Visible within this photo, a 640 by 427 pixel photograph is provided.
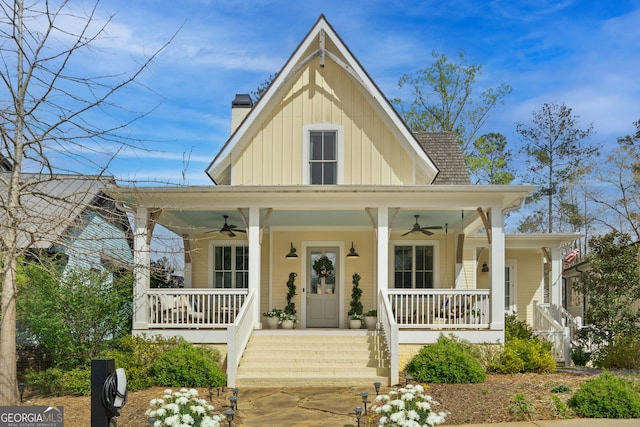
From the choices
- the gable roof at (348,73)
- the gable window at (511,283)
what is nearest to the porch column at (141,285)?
the gable roof at (348,73)

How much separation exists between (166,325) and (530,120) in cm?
2894

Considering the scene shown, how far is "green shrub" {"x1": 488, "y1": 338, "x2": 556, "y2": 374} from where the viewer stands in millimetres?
13477

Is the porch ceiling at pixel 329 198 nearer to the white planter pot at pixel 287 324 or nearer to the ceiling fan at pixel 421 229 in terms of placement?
the ceiling fan at pixel 421 229

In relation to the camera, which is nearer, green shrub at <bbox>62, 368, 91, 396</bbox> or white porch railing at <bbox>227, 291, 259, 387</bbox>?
green shrub at <bbox>62, 368, 91, 396</bbox>

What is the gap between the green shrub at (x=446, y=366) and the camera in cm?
1229

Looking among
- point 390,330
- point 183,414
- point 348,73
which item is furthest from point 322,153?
point 183,414

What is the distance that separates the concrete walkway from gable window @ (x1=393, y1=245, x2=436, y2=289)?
6.61 meters

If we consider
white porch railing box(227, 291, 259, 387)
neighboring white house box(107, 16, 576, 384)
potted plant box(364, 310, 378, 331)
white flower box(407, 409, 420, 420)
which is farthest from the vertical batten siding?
white flower box(407, 409, 420, 420)

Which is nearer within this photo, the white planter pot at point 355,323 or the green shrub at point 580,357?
the green shrub at point 580,357

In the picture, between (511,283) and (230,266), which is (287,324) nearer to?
(230,266)

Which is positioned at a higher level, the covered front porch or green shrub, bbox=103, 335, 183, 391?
the covered front porch

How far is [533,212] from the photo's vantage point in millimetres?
40688

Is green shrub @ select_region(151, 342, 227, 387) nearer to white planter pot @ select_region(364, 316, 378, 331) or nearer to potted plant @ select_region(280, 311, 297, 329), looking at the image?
potted plant @ select_region(280, 311, 297, 329)

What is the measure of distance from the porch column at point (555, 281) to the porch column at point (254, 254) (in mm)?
10047
